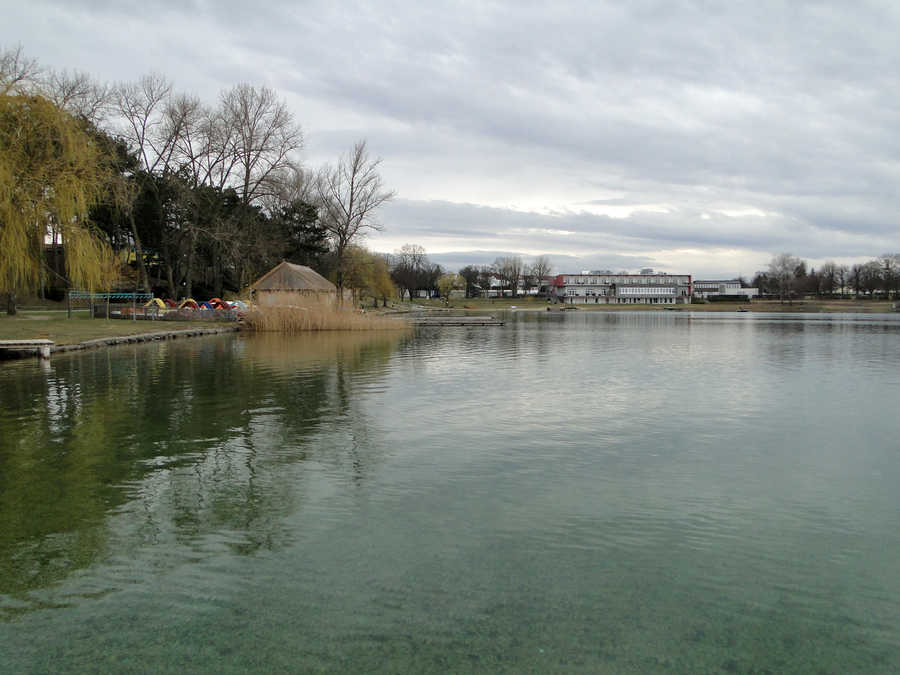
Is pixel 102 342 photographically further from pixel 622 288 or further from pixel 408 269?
pixel 622 288

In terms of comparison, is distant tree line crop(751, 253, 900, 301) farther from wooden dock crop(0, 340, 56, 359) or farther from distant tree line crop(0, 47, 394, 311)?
wooden dock crop(0, 340, 56, 359)

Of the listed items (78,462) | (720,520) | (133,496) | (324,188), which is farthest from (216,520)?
(324,188)

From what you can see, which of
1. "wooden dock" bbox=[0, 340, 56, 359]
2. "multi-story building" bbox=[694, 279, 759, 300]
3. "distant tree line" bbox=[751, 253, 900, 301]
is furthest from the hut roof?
"multi-story building" bbox=[694, 279, 759, 300]

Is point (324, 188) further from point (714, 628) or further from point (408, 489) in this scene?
point (714, 628)

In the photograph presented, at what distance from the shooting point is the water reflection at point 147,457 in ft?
20.9

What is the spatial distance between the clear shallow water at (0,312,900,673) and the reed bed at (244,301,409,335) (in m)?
21.0

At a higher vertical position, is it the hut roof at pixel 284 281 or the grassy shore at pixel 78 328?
the hut roof at pixel 284 281

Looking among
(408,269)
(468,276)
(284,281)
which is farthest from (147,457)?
(468,276)

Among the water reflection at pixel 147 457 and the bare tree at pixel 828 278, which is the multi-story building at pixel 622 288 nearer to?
the bare tree at pixel 828 278

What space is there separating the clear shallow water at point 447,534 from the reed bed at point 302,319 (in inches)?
826

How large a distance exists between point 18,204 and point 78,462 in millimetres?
15096

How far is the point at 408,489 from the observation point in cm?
803

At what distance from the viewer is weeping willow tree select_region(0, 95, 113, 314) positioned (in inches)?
803

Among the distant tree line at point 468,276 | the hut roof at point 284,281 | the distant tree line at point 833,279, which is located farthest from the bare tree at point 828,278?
the hut roof at point 284,281
